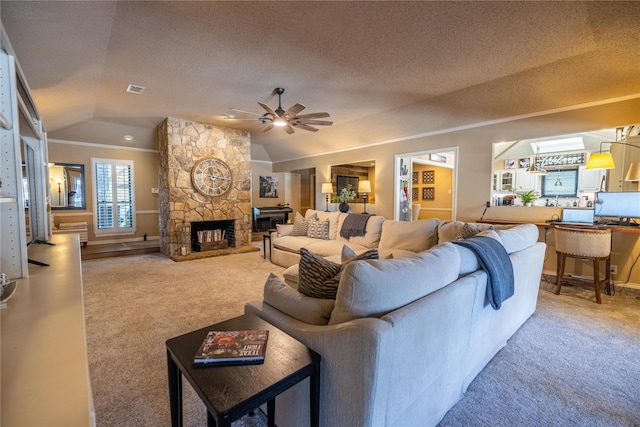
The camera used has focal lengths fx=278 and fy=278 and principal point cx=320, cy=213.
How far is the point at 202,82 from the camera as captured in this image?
3.65 meters

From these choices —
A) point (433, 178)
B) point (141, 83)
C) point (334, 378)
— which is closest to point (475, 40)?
point (334, 378)

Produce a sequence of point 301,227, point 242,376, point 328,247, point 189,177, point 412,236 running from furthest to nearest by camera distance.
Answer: point 189,177, point 301,227, point 328,247, point 412,236, point 242,376

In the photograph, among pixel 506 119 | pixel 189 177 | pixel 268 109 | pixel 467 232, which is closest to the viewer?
pixel 467 232

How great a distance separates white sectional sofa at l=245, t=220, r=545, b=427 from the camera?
1.03 metres

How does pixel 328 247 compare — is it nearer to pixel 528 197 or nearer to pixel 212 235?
pixel 212 235

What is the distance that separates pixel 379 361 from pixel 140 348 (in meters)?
2.14

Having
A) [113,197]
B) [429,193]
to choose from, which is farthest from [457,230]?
[113,197]

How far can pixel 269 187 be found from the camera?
930 cm

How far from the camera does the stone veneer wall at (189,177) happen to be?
Result: 548 centimetres

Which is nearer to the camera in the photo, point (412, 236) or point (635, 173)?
point (635, 173)

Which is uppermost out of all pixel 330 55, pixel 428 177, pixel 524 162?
pixel 330 55

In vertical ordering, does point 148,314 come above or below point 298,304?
below

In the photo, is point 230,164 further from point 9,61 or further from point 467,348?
point 467,348

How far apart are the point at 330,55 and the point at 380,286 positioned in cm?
263
